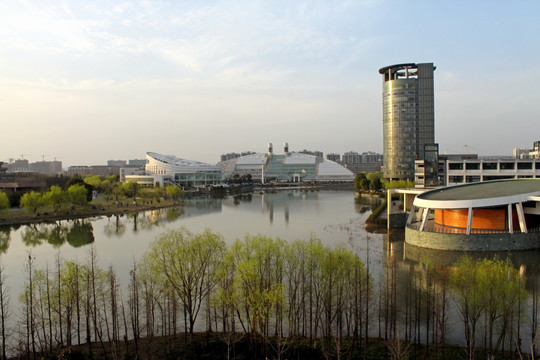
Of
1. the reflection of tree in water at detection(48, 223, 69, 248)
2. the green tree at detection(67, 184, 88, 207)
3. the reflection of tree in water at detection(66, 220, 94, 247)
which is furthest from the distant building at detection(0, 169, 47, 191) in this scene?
the reflection of tree in water at detection(48, 223, 69, 248)

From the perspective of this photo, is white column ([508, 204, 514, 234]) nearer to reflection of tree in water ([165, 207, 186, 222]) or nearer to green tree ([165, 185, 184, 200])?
reflection of tree in water ([165, 207, 186, 222])

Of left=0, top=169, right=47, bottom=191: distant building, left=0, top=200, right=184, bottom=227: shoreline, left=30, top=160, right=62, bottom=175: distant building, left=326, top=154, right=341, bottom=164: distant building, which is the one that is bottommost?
left=0, top=200, right=184, bottom=227: shoreline

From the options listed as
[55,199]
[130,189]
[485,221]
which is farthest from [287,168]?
[485,221]

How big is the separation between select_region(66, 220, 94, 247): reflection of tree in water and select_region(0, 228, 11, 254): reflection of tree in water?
1.64 metres

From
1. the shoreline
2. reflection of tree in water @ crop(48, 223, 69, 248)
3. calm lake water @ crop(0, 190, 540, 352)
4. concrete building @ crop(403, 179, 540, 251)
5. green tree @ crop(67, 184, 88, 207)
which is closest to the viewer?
calm lake water @ crop(0, 190, 540, 352)

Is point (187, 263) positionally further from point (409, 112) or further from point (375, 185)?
point (409, 112)

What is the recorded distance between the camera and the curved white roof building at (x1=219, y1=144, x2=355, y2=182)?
50.8m

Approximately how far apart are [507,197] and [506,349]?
621 centimetres

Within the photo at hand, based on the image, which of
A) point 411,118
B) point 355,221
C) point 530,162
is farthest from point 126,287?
point 411,118

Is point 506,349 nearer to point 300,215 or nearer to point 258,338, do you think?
point 258,338

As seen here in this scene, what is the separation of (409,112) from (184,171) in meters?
19.9

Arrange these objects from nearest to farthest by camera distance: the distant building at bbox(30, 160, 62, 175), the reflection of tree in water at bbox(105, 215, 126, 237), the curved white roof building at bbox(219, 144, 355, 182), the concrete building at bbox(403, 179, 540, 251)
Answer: the concrete building at bbox(403, 179, 540, 251)
the reflection of tree in water at bbox(105, 215, 126, 237)
the curved white roof building at bbox(219, 144, 355, 182)
the distant building at bbox(30, 160, 62, 175)

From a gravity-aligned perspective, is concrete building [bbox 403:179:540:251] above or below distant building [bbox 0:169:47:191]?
below

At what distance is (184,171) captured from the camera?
38031mm
